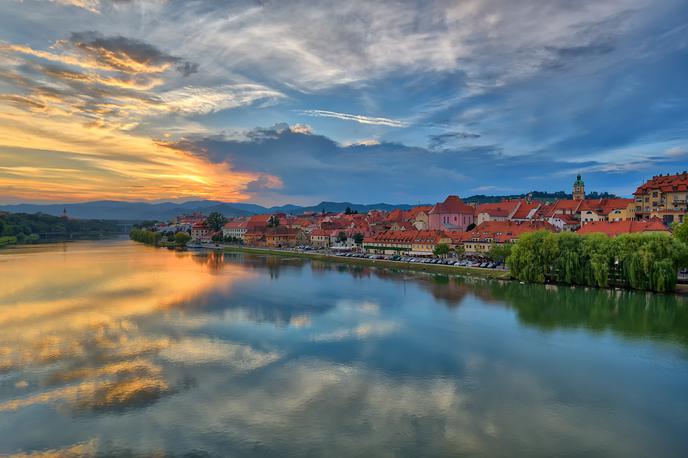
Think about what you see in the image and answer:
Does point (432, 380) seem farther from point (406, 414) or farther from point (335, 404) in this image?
point (335, 404)

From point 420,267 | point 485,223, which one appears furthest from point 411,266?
point 485,223

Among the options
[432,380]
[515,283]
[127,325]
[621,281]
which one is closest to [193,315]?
[127,325]

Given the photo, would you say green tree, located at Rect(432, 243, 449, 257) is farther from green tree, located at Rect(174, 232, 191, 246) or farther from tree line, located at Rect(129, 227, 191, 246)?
tree line, located at Rect(129, 227, 191, 246)

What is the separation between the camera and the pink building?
51.4 metres

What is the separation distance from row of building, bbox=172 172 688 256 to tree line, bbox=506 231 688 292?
313 inches

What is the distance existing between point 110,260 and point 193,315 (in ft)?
85.5

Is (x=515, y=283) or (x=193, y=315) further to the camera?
(x=515, y=283)

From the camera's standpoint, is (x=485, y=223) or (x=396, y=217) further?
(x=396, y=217)

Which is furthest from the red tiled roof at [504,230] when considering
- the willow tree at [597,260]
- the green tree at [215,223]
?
the green tree at [215,223]

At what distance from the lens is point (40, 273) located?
28844 mm

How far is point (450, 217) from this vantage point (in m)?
51.8

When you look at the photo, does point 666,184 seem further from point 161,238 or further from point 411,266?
point 161,238

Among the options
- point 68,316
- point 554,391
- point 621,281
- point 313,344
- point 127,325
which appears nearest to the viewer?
point 554,391

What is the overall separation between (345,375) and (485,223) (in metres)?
32.7
